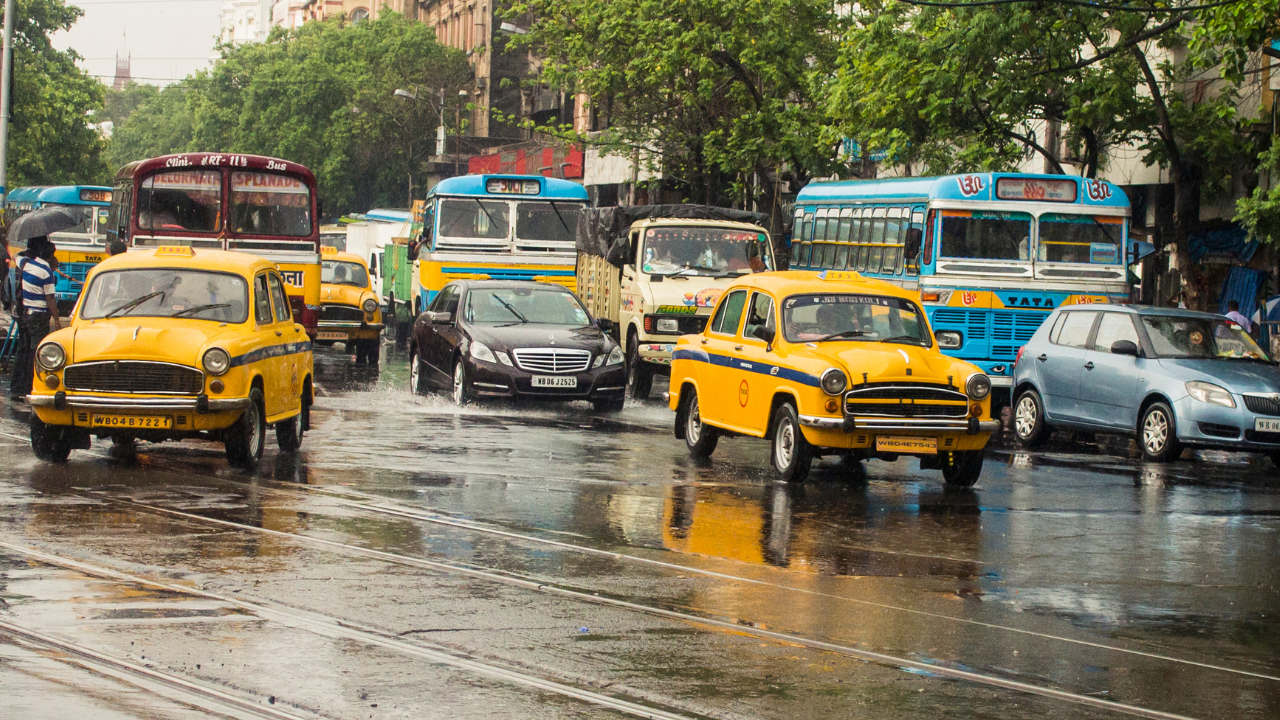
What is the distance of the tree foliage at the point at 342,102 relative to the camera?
7294 centimetres

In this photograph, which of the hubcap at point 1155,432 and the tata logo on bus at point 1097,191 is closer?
the hubcap at point 1155,432

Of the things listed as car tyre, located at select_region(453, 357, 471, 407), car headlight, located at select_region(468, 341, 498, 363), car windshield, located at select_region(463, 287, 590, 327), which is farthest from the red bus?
car headlight, located at select_region(468, 341, 498, 363)

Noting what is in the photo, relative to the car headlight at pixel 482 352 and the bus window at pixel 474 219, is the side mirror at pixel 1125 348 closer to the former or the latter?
the car headlight at pixel 482 352

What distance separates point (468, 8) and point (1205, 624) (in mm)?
69871

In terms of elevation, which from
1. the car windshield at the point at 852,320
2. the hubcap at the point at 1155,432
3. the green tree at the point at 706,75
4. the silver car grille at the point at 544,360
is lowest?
the hubcap at the point at 1155,432

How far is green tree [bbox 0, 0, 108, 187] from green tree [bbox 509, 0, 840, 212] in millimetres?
29107

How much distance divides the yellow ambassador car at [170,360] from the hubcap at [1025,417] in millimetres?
8530

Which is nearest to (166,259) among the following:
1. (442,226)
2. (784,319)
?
(784,319)

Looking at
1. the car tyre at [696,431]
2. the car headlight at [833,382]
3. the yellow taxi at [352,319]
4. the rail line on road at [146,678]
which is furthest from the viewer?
the yellow taxi at [352,319]

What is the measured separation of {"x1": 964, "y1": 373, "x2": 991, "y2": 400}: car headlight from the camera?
44.0 feet

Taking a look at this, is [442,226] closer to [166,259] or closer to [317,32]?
[166,259]

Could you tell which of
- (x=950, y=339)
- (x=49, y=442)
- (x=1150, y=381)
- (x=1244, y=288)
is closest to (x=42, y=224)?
(x=950, y=339)

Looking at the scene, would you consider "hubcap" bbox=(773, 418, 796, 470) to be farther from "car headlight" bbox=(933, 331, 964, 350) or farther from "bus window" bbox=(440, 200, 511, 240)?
"bus window" bbox=(440, 200, 511, 240)

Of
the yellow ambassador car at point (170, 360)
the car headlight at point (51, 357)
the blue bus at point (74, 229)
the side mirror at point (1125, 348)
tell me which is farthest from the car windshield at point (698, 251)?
the blue bus at point (74, 229)
